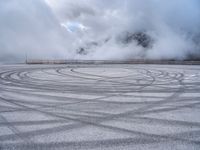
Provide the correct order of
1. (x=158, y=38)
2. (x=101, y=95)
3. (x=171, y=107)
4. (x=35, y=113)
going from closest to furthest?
1. (x=35, y=113)
2. (x=171, y=107)
3. (x=101, y=95)
4. (x=158, y=38)

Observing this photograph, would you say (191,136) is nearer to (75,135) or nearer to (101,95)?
(75,135)

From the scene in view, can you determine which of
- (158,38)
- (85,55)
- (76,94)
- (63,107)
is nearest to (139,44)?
(158,38)

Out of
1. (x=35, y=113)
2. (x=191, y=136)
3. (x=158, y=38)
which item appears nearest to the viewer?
(x=191, y=136)

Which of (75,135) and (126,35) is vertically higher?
(126,35)

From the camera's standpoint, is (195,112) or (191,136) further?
(195,112)

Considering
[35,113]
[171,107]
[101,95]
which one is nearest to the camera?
[35,113]

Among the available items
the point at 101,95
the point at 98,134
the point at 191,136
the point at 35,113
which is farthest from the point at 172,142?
the point at 101,95

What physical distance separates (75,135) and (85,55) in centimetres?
3680

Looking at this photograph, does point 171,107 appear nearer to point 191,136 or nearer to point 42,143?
point 191,136

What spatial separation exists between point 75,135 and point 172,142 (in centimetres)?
189

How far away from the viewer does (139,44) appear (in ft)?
133

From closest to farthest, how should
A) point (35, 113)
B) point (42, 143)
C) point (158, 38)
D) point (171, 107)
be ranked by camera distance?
point (42, 143) < point (35, 113) < point (171, 107) < point (158, 38)

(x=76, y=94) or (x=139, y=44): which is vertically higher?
(x=139, y=44)

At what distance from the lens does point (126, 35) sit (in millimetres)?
42406
